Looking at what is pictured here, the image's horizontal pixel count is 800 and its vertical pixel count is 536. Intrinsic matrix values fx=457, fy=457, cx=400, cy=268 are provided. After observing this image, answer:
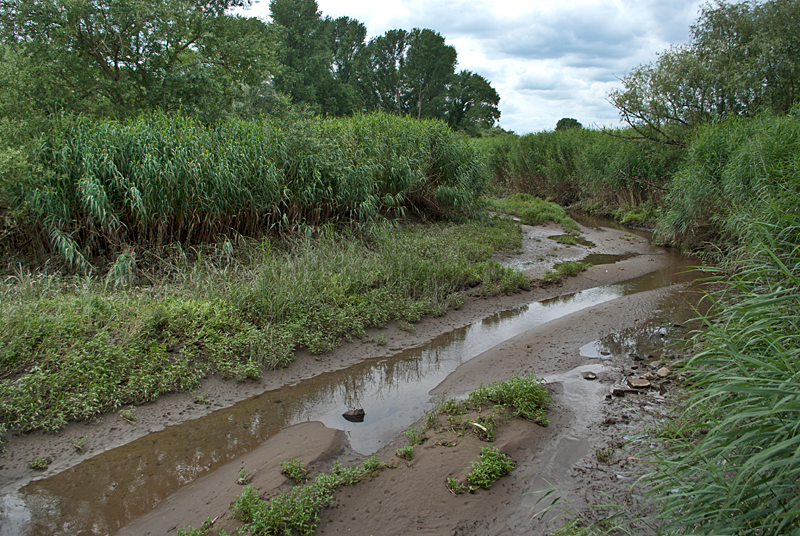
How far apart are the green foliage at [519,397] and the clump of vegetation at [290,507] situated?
4.90ft

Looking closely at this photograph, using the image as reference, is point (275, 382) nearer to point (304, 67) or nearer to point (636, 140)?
point (636, 140)

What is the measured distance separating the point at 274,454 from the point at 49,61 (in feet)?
36.6

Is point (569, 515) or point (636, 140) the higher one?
point (636, 140)

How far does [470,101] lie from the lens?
169 feet

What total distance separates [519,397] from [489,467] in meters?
0.99

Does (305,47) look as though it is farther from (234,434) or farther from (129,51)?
(234,434)

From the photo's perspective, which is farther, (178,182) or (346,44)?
(346,44)

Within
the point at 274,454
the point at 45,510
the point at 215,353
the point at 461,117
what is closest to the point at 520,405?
the point at 274,454

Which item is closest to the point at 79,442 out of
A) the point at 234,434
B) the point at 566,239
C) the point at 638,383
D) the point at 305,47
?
the point at 234,434

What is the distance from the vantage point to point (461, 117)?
2025 inches

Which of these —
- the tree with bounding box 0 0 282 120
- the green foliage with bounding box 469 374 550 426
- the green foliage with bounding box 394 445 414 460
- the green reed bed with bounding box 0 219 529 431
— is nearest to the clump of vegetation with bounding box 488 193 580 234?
the green reed bed with bounding box 0 219 529 431

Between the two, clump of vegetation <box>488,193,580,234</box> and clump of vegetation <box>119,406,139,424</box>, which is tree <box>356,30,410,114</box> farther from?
clump of vegetation <box>119,406,139,424</box>

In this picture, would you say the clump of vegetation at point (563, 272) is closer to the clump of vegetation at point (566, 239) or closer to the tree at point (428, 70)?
the clump of vegetation at point (566, 239)

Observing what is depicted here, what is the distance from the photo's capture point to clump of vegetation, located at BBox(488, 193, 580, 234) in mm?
13928
